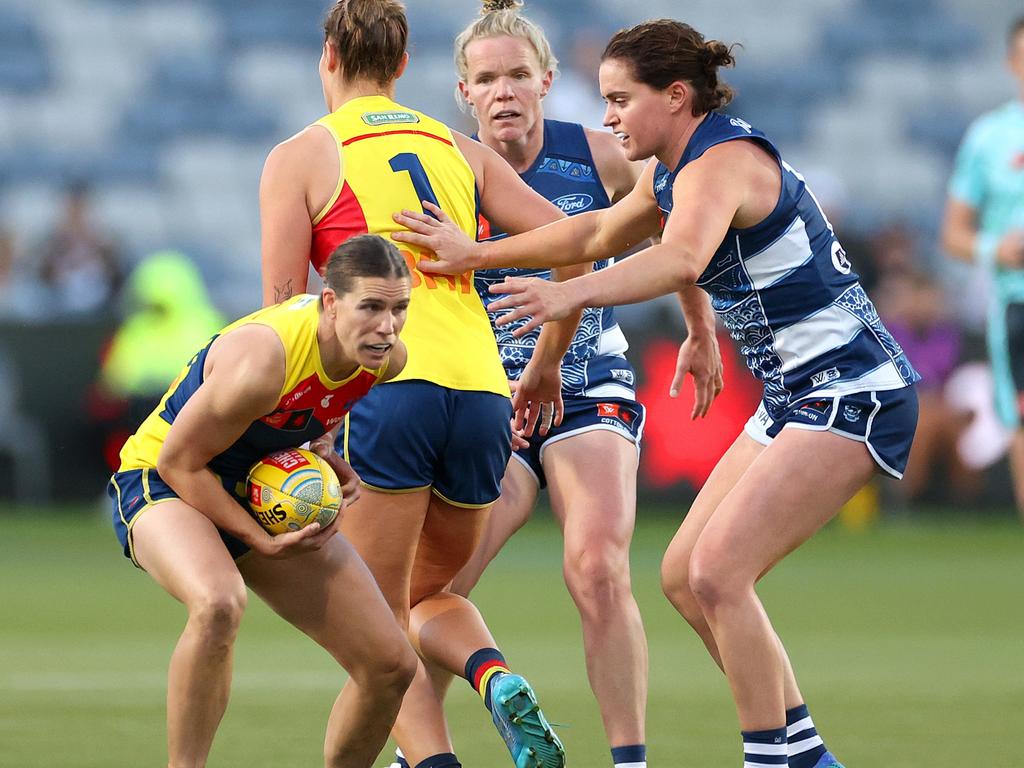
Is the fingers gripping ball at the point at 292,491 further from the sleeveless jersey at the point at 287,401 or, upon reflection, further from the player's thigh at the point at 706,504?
the player's thigh at the point at 706,504

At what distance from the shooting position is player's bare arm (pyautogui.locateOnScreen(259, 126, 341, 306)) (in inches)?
207

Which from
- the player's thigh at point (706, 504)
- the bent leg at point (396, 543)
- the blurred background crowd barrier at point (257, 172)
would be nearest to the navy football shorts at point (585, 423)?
the player's thigh at point (706, 504)

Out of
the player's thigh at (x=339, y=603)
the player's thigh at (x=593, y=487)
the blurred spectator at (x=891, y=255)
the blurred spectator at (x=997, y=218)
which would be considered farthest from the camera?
the blurred spectator at (x=891, y=255)

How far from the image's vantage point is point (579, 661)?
8984 mm

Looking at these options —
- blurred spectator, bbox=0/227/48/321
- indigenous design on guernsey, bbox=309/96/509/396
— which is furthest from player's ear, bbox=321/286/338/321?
blurred spectator, bbox=0/227/48/321

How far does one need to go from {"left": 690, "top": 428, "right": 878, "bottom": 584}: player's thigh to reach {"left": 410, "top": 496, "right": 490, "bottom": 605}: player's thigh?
0.75 metres

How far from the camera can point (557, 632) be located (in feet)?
32.6

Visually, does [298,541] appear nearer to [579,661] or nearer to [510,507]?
[510,507]

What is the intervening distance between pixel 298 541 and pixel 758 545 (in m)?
1.34

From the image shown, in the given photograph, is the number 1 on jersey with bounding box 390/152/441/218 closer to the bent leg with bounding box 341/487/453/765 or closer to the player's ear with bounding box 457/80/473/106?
the bent leg with bounding box 341/487/453/765

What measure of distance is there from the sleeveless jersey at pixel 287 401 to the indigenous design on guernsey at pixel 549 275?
4.42 ft

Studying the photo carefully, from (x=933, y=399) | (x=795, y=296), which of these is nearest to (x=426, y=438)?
(x=795, y=296)

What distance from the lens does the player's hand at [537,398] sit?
19.6 ft

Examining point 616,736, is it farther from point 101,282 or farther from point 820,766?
point 101,282
